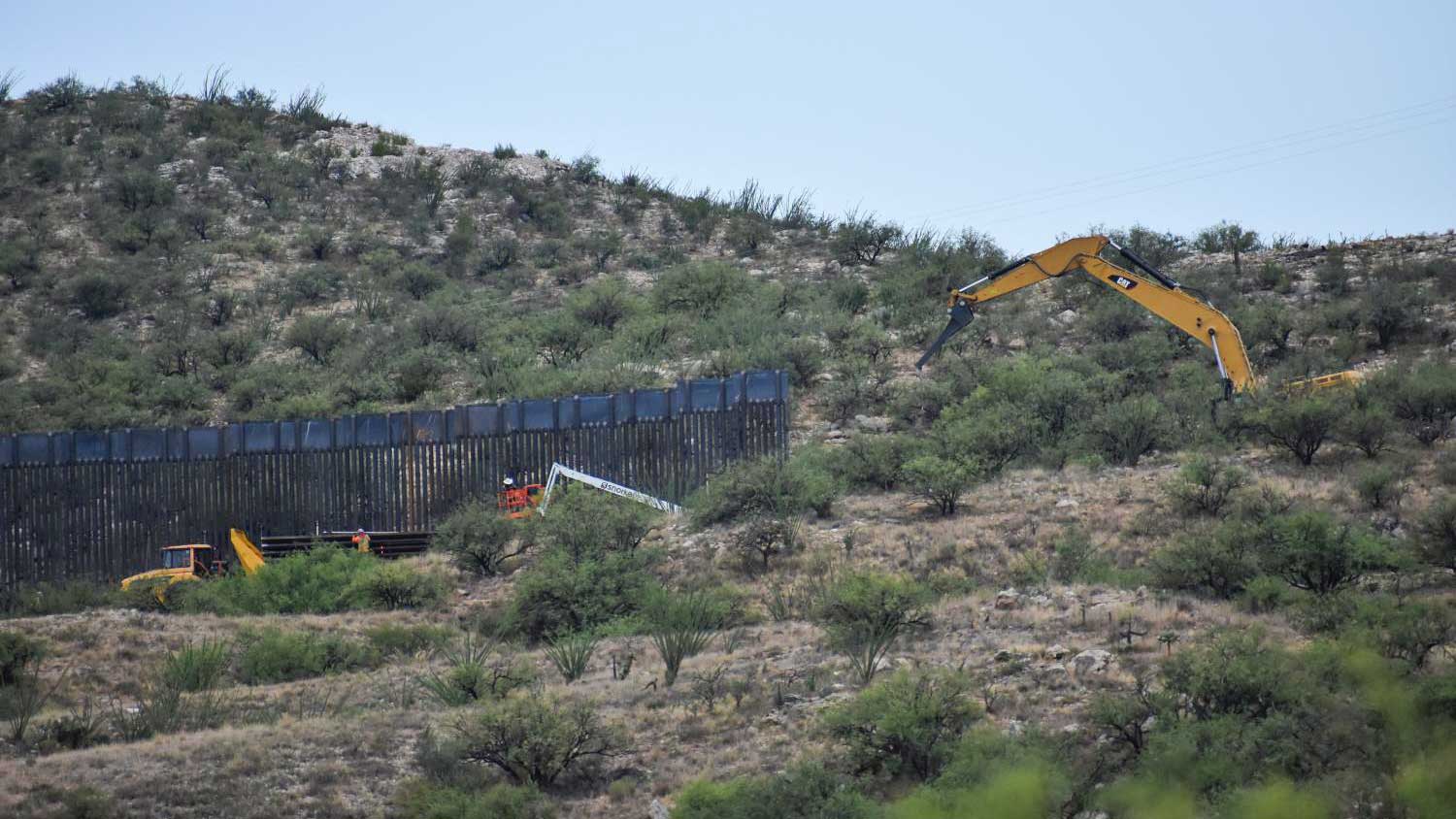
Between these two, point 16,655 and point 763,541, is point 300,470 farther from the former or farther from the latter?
point 763,541

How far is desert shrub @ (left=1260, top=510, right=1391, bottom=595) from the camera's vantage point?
17.4m

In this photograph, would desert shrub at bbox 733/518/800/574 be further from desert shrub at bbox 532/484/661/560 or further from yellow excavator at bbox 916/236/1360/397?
yellow excavator at bbox 916/236/1360/397

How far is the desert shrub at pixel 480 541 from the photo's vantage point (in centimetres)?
2430

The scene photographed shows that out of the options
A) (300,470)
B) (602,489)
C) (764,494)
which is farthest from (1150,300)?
(300,470)

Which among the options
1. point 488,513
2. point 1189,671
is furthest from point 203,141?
point 1189,671

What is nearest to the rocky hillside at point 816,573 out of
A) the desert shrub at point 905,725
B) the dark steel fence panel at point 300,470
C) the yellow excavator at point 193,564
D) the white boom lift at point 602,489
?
the desert shrub at point 905,725

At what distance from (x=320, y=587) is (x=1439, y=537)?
16.6m

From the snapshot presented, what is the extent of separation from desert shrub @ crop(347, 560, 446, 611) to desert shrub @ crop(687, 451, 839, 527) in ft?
14.6

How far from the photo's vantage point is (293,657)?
1934cm

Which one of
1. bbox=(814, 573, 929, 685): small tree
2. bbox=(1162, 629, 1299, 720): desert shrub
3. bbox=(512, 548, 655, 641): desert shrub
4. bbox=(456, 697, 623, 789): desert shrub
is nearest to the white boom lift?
bbox=(512, 548, 655, 641): desert shrub

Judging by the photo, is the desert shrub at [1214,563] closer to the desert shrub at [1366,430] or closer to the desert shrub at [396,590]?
the desert shrub at [1366,430]

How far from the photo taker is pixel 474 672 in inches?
658

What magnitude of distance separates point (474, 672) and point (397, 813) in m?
3.16

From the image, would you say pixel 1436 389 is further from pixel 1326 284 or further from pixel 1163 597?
pixel 1326 284
